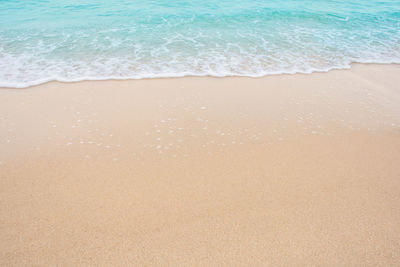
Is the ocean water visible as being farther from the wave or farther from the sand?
the sand

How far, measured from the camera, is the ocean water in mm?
5293

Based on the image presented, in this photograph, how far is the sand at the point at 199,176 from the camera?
79.8 inches

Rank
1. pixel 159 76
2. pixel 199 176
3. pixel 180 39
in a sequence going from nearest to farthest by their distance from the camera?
1. pixel 199 176
2. pixel 159 76
3. pixel 180 39

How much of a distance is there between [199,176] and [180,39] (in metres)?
5.54

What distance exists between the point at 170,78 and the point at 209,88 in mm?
912

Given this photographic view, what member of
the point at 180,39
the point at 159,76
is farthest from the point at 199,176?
the point at 180,39

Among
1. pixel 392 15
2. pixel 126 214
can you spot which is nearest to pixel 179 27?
pixel 126 214

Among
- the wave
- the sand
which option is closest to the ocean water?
the wave

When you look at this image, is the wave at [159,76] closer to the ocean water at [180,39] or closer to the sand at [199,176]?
the ocean water at [180,39]

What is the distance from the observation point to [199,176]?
273 centimetres

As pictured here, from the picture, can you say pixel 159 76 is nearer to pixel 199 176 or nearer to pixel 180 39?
pixel 180 39

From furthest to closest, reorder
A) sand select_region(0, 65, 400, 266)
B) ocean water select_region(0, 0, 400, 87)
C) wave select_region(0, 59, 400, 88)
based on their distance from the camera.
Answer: ocean water select_region(0, 0, 400, 87)
wave select_region(0, 59, 400, 88)
sand select_region(0, 65, 400, 266)

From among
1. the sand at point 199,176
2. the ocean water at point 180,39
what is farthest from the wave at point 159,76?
the sand at point 199,176

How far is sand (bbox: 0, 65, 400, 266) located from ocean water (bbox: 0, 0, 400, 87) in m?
0.99
